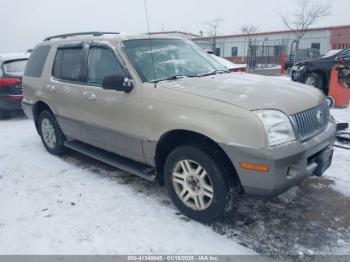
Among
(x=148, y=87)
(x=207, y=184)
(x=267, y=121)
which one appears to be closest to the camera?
(x=267, y=121)

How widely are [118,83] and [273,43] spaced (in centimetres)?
3202

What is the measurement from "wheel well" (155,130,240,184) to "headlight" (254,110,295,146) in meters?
0.48

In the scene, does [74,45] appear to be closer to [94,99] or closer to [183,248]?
[94,99]

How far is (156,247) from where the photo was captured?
2.95m

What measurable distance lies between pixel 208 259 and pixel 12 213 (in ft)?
7.18

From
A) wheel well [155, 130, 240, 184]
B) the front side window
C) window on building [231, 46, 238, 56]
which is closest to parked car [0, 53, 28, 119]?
the front side window

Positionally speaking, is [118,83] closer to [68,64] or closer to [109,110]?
[109,110]

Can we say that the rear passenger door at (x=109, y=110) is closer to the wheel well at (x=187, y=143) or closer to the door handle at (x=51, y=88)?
the wheel well at (x=187, y=143)

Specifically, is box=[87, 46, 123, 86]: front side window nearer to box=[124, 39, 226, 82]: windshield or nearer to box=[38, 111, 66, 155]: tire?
box=[124, 39, 226, 82]: windshield

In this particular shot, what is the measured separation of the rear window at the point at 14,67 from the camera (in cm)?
826

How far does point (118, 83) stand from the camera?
3.52 m

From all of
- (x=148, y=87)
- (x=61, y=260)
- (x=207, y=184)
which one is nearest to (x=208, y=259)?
(x=207, y=184)

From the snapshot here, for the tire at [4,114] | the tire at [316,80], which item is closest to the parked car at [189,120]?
the tire at [4,114]

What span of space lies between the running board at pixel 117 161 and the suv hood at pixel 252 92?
1009 millimetres
